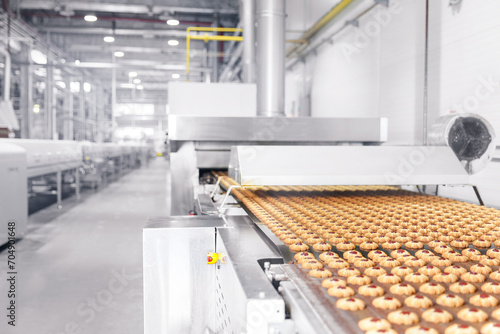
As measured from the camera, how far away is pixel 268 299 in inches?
32.4

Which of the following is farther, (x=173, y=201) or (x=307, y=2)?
(x=307, y=2)

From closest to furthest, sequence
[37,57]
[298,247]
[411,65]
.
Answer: [298,247]
[411,65]
[37,57]

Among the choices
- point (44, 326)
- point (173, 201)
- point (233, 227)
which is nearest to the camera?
point (233, 227)

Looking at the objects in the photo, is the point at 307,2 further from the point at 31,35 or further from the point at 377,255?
the point at 377,255

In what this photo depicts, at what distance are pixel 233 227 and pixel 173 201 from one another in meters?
1.56

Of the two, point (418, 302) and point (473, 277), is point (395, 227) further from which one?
point (418, 302)

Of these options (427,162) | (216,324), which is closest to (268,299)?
(216,324)

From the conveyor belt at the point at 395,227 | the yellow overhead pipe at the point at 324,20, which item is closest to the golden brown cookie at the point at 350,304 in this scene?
the conveyor belt at the point at 395,227

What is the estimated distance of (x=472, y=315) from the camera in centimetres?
75

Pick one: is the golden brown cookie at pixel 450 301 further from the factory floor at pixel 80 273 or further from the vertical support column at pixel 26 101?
the vertical support column at pixel 26 101

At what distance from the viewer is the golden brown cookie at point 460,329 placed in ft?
2.23

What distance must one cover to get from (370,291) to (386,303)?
7cm

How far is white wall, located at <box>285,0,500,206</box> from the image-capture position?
3029mm

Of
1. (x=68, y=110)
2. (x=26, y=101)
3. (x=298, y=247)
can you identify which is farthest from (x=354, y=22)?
(x=68, y=110)
